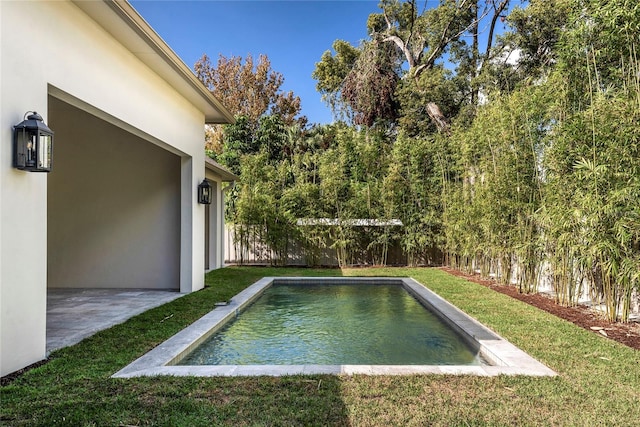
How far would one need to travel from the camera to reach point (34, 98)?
332 centimetres

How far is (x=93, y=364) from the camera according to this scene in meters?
3.42

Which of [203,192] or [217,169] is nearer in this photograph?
[203,192]

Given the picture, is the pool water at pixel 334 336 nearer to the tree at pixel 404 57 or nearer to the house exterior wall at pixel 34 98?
the house exterior wall at pixel 34 98

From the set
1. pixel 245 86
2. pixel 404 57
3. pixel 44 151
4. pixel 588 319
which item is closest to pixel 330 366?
pixel 44 151

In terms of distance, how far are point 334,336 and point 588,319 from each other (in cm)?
340

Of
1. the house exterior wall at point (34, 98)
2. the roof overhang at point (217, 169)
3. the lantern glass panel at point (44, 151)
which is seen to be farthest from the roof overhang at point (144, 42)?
the roof overhang at point (217, 169)

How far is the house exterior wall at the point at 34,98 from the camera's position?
9.87 ft

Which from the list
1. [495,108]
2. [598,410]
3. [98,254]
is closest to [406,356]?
[598,410]

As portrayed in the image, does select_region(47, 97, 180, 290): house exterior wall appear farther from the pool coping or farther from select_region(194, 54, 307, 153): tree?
select_region(194, 54, 307, 153): tree

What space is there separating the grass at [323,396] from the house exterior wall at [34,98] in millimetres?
457

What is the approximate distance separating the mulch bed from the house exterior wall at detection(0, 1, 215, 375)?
5.75m

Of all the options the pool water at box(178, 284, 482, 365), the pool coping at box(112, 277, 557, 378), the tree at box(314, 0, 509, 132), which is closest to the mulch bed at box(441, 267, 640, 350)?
the pool coping at box(112, 277, 557, 378)

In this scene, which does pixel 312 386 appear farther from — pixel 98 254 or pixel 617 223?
pixel 98 254

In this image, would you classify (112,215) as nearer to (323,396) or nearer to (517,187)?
(323,396)
